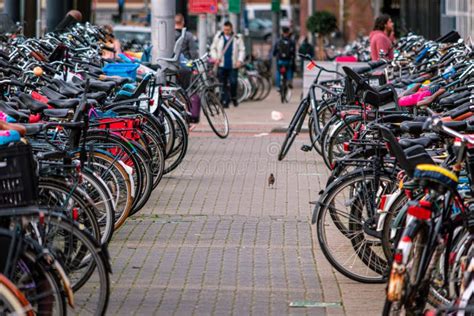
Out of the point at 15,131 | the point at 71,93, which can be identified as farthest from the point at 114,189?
the point at 15,131

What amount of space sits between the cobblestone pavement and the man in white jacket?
10790mm

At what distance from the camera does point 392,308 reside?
600 centimetres

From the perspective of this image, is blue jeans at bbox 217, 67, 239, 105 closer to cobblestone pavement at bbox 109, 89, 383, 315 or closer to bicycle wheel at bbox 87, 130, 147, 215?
cobblestone pavement at bbox 109, 89, 383, 315

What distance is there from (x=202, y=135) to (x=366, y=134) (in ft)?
31.2

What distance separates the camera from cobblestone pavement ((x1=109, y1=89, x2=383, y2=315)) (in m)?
7.77

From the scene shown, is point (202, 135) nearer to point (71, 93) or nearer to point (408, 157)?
point (71, 93)

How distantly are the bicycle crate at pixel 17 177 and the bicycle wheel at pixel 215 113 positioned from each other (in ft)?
36.3

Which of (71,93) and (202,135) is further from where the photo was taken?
(202,135)

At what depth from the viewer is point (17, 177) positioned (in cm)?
627

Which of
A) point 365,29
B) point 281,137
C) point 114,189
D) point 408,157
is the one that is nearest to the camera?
point 408,157

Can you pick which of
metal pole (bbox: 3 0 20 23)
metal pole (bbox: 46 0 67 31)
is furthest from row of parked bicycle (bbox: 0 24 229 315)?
metal pole (bbox: 3 0 20 23)

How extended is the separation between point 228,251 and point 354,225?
4.70 ft

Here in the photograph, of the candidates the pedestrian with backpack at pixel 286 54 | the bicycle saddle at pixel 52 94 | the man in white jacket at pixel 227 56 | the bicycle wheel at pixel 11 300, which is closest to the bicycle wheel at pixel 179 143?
the bicycle saddle at pixel 52 94

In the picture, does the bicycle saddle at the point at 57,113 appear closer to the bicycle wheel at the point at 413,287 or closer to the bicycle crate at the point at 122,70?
the bicycle wheel at the point at 413,287
